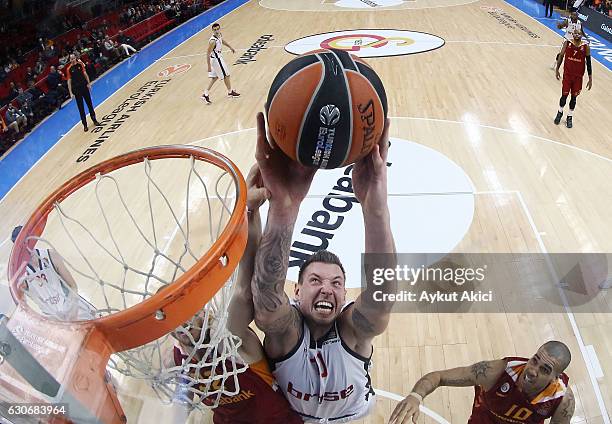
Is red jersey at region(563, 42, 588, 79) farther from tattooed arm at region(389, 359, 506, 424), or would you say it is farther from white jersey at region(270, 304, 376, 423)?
white jersey at region(270, 304, 376, 423)

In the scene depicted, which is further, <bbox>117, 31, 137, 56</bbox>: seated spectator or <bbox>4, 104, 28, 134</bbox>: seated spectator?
<bbox>117, 31, 137, 56</bbox>: seated spectator

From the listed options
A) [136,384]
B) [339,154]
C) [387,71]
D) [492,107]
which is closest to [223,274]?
[339,154]

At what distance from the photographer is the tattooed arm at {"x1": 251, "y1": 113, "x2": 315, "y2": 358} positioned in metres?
1.83

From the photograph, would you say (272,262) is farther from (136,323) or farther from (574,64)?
(574,64)

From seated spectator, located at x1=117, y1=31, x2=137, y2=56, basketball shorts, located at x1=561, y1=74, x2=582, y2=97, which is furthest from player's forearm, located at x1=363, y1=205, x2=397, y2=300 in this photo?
seated spectator, located at x1=117, y1=31, x2=137, y2=56

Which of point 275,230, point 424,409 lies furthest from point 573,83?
point 275,230

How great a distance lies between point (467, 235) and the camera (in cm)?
479

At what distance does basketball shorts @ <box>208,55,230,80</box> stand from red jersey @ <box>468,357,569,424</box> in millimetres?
6830

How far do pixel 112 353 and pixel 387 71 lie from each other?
28.7 ft

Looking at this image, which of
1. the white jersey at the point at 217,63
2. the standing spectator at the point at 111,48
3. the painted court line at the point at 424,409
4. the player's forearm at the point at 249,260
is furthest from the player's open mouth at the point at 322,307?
the standing spectator at the point at 111,48

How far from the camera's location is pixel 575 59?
6.49 metres

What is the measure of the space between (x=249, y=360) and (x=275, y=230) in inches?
29.3

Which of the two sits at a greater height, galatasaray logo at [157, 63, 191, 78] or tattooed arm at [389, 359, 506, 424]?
tattooed arm at [389, 359, 506, 424]

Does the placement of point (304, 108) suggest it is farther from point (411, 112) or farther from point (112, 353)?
point (411, 112)
